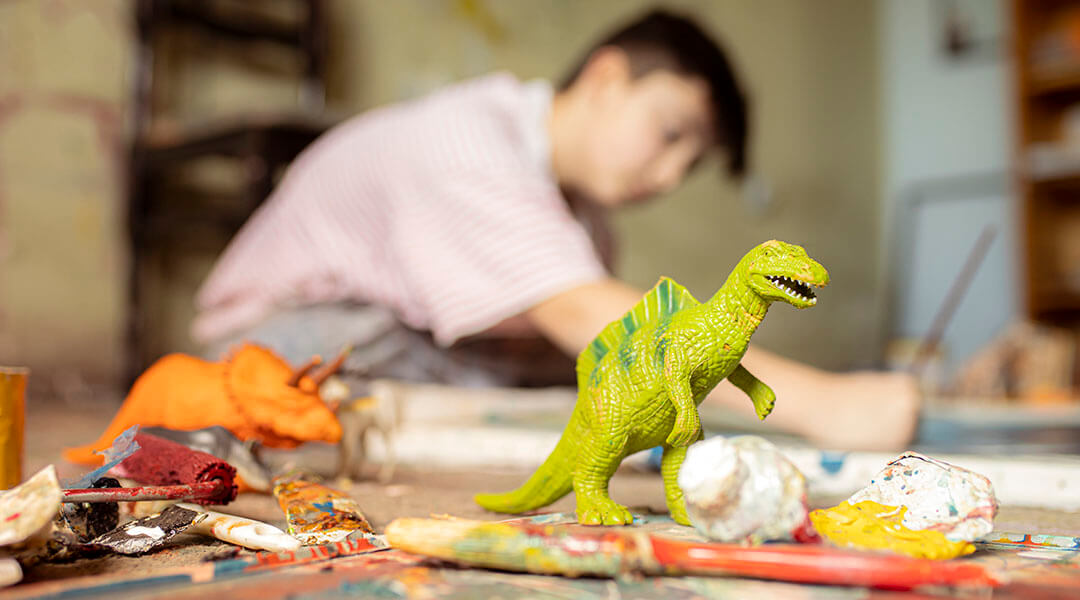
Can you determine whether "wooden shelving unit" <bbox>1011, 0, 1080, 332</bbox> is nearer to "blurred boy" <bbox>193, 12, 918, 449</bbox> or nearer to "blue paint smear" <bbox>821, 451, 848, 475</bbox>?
"blurred boy" <bbox>193, 12, 918, 449</bbox>

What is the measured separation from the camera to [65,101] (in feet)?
5.59

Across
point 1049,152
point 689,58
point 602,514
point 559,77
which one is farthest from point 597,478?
point 1049,152

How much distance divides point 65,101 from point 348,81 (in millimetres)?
663

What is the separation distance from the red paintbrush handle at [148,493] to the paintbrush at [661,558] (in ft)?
0.57

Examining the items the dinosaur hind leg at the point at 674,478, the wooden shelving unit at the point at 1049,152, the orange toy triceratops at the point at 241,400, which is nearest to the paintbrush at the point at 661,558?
the dinosaur hind leg at the point at 674,478

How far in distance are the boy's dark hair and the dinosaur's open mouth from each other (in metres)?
0.98

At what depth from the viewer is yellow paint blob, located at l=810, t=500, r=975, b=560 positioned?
0.41 meters

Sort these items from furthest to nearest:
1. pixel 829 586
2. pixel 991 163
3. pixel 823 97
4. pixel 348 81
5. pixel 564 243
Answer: pixel 823 97 < pixel 991 163 < pixel 348 81 < pixel 564 243 < pixel 829 586

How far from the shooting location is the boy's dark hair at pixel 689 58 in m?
1.36

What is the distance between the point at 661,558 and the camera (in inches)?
15.2

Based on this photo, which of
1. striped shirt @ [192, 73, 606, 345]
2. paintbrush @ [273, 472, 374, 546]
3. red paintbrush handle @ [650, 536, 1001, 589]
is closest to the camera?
red paintbrush handle @ [650, 536, 1001, 589]

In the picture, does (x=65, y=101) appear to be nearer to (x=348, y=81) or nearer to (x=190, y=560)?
(x=348, y=81)

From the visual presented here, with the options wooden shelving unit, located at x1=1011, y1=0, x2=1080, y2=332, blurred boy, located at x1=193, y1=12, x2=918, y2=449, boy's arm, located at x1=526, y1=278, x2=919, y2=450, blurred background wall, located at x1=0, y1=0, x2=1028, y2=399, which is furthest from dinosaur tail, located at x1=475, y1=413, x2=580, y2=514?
wooden shelving unit, located at x1=1011, y1=0, x2=1080, y2=332

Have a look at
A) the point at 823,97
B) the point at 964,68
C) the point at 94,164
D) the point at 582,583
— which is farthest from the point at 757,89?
the point at 582,583
